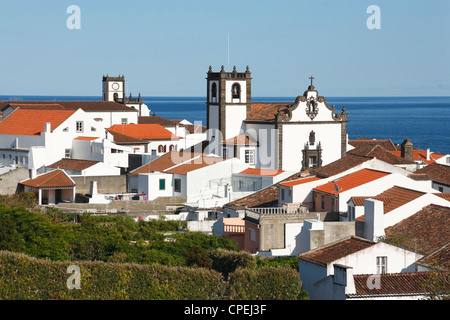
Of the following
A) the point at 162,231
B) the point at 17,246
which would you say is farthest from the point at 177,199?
the point at 17,246

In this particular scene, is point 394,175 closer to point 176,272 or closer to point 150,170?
point 176,272

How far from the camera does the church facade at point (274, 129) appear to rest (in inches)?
2464

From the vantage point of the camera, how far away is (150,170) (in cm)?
5850

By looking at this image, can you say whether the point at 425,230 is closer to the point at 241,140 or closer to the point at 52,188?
the point at 52,188

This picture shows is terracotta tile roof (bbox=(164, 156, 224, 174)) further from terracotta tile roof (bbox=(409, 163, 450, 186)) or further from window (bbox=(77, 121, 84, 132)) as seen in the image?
window (bbox=(77, 121, 84, 132))

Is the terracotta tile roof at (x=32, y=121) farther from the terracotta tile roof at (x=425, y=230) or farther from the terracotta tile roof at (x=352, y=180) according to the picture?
the terracotta tile roof at (x=425, y=230)

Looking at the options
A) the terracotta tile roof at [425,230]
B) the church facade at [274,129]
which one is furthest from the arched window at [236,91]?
→ the terracotta tile roof at [425,230]

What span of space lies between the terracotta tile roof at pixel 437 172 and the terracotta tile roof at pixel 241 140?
13.8 metres

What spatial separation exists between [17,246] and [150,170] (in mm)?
25809

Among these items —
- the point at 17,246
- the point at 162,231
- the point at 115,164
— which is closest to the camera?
the point at 17,246

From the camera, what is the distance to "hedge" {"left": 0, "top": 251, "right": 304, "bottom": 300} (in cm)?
2412

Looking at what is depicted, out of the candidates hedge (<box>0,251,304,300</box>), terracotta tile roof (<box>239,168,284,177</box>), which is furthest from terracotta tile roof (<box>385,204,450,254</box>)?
terracotta tile roof (<box>239,168,284,177</box>)

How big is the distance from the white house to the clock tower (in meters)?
87.8
